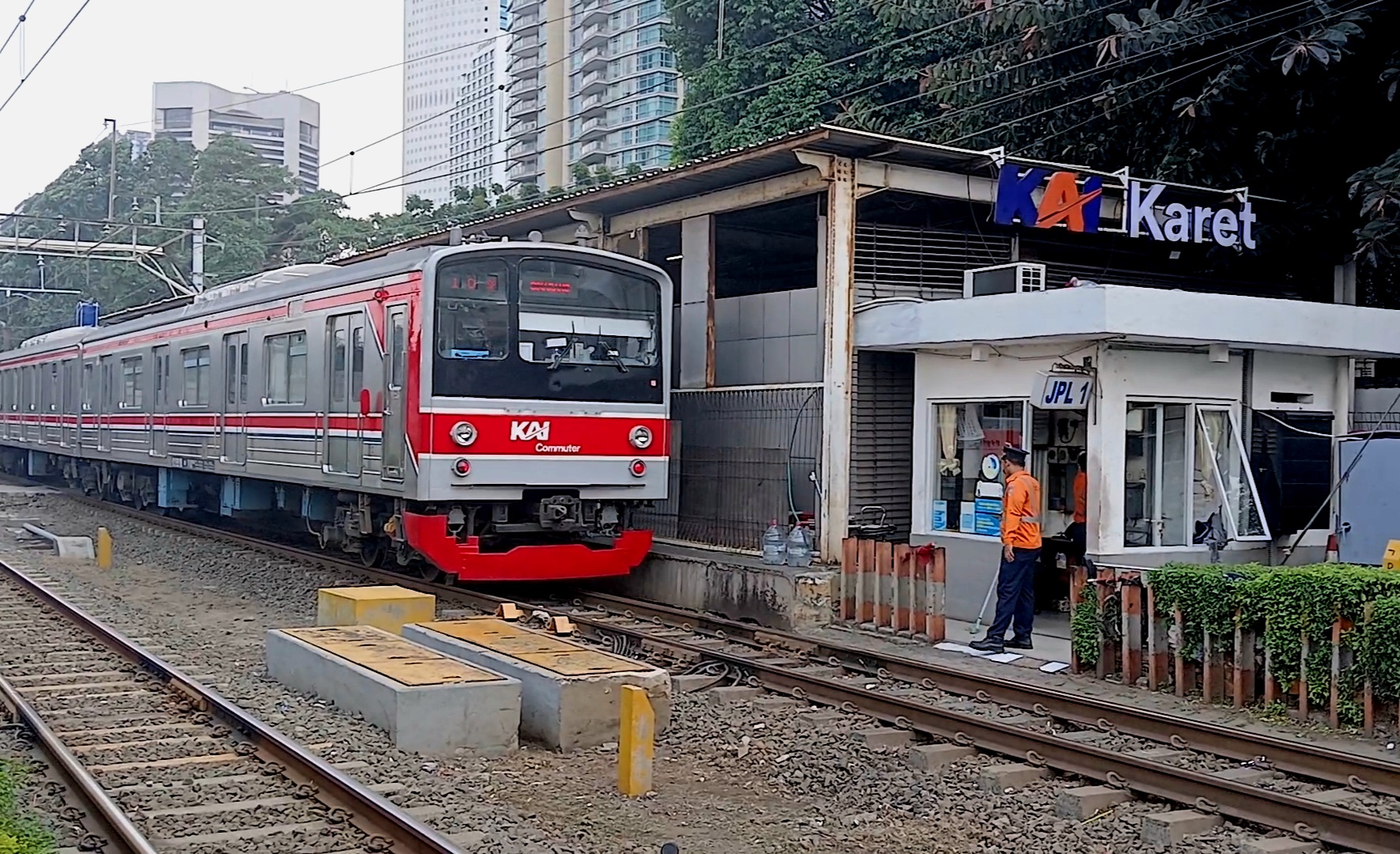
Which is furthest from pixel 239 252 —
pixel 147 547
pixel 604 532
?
pixel 604 532

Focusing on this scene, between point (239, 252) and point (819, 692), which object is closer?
point (819, 692)

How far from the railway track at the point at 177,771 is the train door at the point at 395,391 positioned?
9.67ft

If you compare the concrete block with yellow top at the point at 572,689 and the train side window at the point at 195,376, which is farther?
the train side window at the point at 195,376

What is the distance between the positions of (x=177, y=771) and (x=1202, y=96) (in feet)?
40.7

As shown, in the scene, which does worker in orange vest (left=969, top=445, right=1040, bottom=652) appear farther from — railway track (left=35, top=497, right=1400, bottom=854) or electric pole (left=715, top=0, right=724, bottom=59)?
electric pole (left=715, top=0, right=724, bottom=59)

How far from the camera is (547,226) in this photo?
17.4m

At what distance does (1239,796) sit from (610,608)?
7334 mm

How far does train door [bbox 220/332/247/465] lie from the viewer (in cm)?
1652

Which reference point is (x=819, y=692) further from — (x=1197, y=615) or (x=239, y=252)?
(x=239, y=252)

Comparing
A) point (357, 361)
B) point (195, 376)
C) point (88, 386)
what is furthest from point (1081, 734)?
point (88, 386)

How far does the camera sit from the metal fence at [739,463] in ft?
44.9

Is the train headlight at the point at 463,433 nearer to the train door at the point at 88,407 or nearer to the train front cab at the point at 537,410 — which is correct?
the train front cab at the point at 537,410

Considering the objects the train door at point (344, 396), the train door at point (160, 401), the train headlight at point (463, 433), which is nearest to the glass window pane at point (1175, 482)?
the train headlight at point (463, 433)

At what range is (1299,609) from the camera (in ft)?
27.7
